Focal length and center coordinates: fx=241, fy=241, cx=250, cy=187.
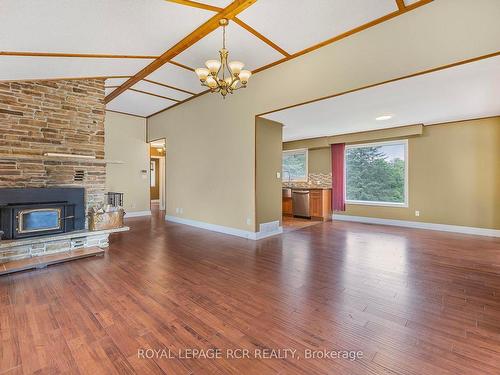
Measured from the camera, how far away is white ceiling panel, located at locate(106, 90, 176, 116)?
5648 millimetres

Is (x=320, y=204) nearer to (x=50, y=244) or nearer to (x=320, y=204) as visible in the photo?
(x=320, y=204)

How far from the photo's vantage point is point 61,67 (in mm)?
3455

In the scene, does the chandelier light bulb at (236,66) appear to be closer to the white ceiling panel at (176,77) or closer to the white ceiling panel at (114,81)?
the white ceiling panel at (176,77)

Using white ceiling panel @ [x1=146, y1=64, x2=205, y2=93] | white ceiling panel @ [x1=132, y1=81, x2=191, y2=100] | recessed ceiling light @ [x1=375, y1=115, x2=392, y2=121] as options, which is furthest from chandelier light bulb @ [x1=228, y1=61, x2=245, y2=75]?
recessed ceiling light @ [x1=375, y1=115, x2=392, y2=121]

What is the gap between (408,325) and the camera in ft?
6.30

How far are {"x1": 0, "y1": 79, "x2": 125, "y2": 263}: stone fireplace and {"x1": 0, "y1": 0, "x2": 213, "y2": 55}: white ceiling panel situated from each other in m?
1.17

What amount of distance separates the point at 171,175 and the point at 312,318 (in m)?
5.67

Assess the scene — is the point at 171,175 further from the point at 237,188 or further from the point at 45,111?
the point at 45,111

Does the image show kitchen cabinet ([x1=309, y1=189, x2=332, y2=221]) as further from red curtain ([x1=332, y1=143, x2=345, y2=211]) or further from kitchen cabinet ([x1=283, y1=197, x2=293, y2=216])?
kitchen cabinet ([x1=283, y1=197, x2=293, y2=216])

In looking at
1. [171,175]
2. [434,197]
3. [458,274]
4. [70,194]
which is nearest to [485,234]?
[434,197]

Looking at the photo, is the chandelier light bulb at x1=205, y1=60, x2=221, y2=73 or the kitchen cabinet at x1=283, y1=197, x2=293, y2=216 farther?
the kitchen cabinet at x1=283, y1=197, x2=293, y2=216

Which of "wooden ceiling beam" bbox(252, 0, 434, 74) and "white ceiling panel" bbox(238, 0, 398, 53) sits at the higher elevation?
"wooden ceiling beam" bbox(252, 0, 434, 74)

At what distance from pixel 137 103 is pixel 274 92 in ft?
12.7

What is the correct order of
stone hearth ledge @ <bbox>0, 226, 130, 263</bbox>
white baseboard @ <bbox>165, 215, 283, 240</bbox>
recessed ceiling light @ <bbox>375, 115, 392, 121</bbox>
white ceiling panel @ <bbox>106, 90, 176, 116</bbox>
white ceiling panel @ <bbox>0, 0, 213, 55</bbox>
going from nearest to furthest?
white ceiling panel @ <bbox>0, 0, 213, 55</bbox> → stone hearth ledge @ <bbox>0, 226, 130, 263</bbox> → white baseboard @ <bbox>165, 215, 283, 240</bbox> → recessed ceiling light @ <bbox>375, 115, 392, 121</bbox> → white ceiling panel @ <bbox>106, 90, 176, 116</bbox>
